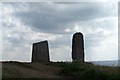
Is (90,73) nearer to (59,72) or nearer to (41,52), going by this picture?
(59,72)

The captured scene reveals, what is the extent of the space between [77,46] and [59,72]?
18.6 feet

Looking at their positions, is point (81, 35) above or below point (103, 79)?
above

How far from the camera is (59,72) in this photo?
14.8 m

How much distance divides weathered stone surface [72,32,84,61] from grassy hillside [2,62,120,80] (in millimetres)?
3928

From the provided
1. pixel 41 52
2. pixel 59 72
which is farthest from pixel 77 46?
pixel 59 72

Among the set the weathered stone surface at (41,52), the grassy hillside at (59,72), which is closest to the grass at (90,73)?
the grassy hillside at (59,72)

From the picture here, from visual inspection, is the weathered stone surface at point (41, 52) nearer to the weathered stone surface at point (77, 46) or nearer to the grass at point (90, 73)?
the weathered stone surface at point (77, 46)

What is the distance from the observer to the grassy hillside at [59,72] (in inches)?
507

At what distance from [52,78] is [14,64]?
315 centimetres

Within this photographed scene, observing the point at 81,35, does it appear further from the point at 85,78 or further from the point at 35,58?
the point at 85,78

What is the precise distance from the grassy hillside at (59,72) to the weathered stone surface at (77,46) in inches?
155

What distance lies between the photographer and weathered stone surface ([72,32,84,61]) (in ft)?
65.7

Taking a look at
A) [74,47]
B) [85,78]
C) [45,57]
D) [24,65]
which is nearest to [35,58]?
[45,57]

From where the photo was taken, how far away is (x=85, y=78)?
42.8 feet
